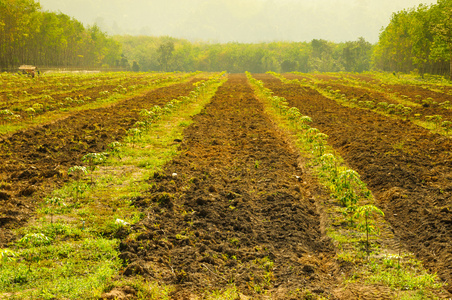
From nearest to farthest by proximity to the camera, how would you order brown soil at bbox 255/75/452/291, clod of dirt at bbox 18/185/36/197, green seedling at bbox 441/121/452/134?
brown soil at bbox 255/75/452/291 < clod of dirt at bbox 18/185/36/197 < green seedling at bbox 441/121/452/134

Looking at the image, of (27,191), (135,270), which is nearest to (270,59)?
(27,191)

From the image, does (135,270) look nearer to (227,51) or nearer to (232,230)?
(232,230)

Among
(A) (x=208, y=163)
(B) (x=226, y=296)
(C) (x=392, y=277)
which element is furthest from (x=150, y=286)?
(A) (x=208, y=163)

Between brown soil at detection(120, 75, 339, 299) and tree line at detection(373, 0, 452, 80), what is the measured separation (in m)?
42.6

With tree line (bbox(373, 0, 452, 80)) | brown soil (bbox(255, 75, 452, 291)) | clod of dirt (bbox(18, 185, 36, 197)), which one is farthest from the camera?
tree line (bbox(373, 0, 452, 80))

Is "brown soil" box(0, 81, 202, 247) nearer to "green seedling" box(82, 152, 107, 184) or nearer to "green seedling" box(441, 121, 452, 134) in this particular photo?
"green seedling" box(82, 152, 107, 184)

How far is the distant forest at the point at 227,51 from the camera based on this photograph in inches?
2271

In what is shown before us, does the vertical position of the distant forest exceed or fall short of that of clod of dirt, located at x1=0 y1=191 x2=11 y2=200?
it exceeds it

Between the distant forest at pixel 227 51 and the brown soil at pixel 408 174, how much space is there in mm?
34882

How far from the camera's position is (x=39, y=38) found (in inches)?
2945

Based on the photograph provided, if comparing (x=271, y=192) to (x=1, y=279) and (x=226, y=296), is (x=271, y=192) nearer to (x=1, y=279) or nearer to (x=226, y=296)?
A: (x=226, y=296)

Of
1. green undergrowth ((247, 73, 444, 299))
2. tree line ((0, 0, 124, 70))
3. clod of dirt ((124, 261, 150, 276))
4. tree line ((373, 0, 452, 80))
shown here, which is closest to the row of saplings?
green undergrowth ((247, 73, 444, 299))

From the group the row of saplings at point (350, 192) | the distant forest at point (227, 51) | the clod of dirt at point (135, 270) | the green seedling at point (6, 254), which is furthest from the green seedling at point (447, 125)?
the distant forest at point (227, 51)

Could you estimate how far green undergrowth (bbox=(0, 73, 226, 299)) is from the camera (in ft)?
16.5
